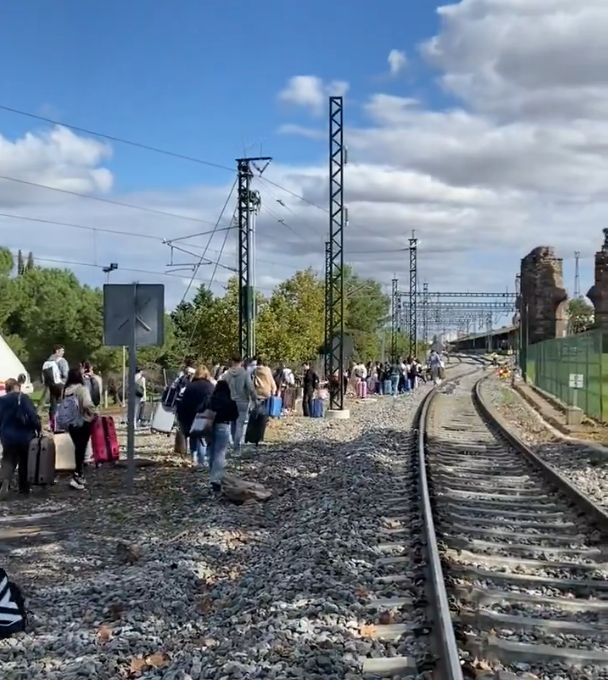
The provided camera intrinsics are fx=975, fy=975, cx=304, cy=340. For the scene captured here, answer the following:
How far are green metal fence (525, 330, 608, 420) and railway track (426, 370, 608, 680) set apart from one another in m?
11.3

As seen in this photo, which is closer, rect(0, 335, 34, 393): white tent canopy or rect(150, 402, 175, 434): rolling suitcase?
rect(150, 402, 175, 434): rolling suitcase

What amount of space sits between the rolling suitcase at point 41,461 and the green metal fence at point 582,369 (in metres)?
15.2

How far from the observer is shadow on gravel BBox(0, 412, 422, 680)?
5.84 metres

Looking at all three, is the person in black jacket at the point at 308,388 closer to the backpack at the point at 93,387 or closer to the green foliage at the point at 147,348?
the backpack at the point at 93,387

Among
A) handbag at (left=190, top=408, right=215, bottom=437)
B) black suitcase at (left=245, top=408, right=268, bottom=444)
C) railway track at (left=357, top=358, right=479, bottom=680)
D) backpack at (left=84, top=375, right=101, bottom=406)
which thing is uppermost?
backpack at (left=84, top=375, right=101, bottom=406)

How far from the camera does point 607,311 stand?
40.7 m

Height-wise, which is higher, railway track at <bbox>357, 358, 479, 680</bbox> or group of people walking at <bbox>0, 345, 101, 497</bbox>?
group of people walking at <bbox>0, 345, 101, 497</bbox>

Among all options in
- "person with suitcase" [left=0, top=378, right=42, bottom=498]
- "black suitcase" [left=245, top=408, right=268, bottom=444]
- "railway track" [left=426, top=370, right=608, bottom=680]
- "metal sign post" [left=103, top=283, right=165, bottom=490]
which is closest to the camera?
"railway track" [left=426, top=370, right=608, bottom=680]

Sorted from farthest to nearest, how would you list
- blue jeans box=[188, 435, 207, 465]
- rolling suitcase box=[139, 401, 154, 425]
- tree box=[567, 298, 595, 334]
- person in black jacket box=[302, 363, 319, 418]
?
1. tree box=[567, 298, 595, 334]
2. person in black jacket box=[302, 363, 319, 418]
3. rolling suitcase box=[139, 401, 154, 425]
4. blue jeans box=[188, 435, 207, 465]

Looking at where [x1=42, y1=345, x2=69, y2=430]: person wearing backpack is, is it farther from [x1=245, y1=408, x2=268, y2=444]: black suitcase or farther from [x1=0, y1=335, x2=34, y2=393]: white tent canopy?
[x1=0, y1=335, x2=34, y2=393]: white tent canopy

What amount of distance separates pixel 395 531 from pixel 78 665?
4.28m

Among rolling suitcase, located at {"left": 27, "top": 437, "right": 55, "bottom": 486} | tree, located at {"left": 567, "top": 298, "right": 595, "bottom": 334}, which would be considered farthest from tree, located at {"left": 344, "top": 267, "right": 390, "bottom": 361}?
rolling suitcase, located at {"left": 27, "top": 437, "right": 55, "bottom": 486}

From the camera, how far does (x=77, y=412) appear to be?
43.4ft

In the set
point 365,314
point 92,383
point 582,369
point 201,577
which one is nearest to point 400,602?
point 201,577
